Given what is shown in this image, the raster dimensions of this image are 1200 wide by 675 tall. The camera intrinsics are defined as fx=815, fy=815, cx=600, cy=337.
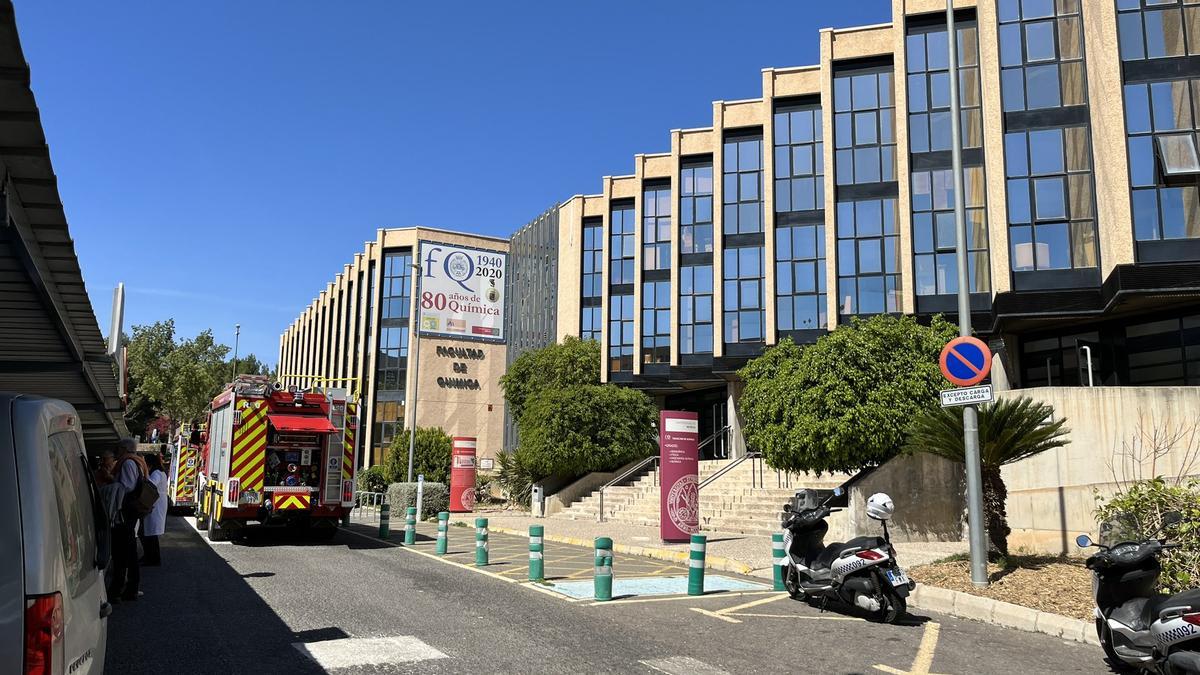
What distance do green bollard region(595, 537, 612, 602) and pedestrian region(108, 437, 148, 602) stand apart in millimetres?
5056

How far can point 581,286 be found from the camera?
41.2 metres

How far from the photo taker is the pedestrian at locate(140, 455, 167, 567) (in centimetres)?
1128

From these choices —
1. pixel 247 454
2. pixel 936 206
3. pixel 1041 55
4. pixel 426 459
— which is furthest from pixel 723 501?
pixel 1041 55

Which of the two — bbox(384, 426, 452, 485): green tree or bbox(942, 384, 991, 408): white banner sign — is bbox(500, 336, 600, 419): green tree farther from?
bbox(942, 384, 991, 408): white banner sign

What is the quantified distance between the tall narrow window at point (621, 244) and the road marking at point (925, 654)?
99.4 feet

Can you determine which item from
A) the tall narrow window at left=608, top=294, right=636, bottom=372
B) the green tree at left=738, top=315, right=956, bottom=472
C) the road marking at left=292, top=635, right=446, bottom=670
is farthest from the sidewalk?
the tall narrow window at left=608, top=294, right=636, bottom=372

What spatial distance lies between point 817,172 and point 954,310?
781cm

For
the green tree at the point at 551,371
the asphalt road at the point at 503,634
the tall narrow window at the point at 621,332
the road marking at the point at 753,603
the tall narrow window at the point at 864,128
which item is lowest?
the road marking at the point at 753,603

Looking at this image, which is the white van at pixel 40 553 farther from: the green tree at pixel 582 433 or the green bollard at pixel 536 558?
the green tree at pixel 582 433

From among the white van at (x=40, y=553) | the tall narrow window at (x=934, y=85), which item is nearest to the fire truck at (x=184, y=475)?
the white van at (x=40, y=553)

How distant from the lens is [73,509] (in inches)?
144

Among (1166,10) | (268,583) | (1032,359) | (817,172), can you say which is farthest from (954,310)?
(268,583)

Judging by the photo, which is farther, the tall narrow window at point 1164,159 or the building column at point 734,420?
the building column at point 734,420

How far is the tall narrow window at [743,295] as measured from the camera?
106 ft
